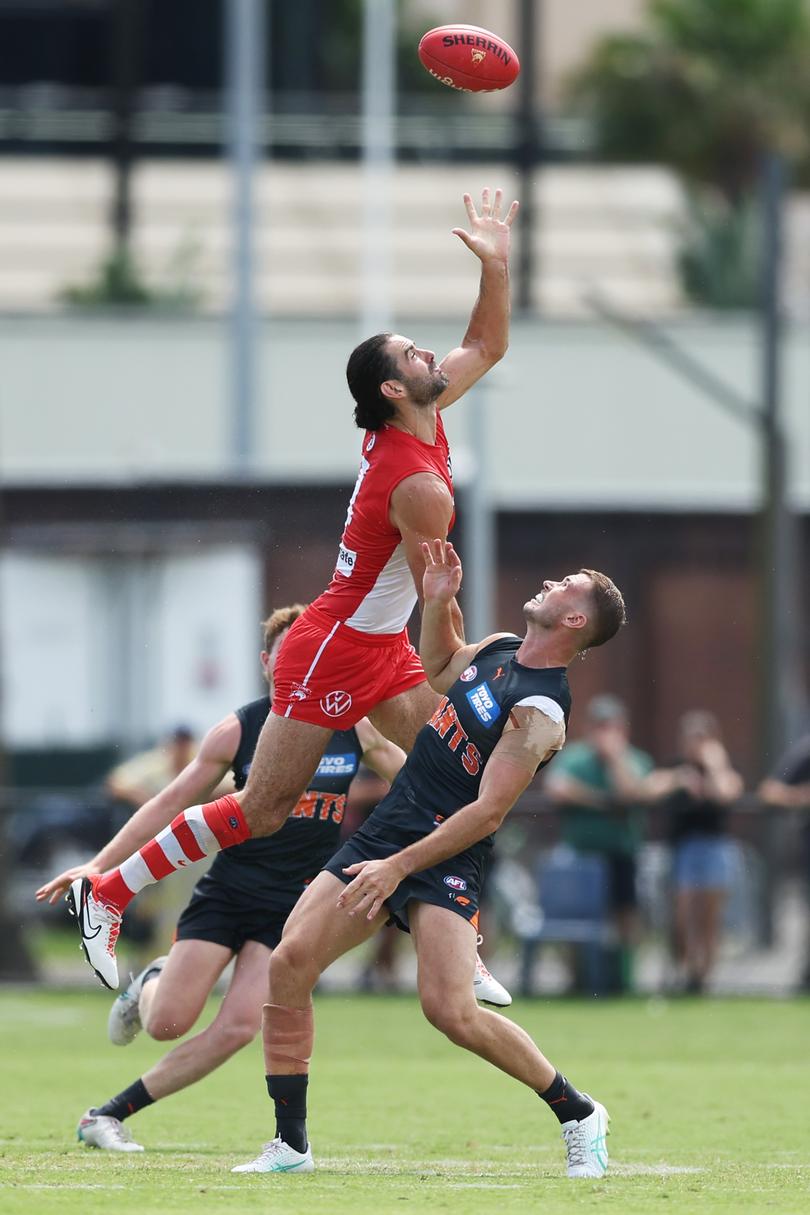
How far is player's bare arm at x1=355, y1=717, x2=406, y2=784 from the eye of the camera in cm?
912

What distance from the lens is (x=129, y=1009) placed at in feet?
30.3

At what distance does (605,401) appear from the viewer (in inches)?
1104

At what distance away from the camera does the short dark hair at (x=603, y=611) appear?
7852 mm

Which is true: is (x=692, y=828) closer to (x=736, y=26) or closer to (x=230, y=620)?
(x=230, y=620)

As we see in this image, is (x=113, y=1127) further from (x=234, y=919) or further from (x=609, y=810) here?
(x=609, y=810)

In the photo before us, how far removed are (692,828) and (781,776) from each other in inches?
47.3

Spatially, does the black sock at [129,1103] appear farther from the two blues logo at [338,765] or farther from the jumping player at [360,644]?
the two blues logo at [338,765]

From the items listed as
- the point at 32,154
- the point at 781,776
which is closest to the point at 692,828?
the point at 781,776

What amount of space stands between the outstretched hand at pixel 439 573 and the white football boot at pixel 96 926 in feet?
5.50

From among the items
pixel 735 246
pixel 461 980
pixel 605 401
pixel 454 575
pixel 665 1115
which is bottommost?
pixel 665 1115

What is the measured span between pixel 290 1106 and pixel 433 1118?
2.49m

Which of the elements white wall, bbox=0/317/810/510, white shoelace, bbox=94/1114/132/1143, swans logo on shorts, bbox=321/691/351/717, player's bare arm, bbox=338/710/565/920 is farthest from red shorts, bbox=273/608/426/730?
white wall, bbox=0/317/810/510

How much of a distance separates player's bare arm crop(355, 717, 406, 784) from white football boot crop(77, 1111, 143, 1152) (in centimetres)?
168

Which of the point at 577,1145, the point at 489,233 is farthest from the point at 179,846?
the point at 489,233
